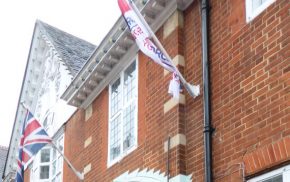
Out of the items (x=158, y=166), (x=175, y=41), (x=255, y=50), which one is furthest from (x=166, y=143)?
(x=255, y=50)

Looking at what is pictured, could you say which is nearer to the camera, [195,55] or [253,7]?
[253,7]

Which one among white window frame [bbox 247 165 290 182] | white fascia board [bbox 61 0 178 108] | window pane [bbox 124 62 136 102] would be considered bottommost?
white window frame [bbox 247 165 290 182]

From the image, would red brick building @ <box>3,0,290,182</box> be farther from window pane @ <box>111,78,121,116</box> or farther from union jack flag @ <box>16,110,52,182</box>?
union jack flag @ <box>16,110,52,182</box>

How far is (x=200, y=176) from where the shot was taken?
8.94 metres

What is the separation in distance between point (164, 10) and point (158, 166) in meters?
2.91

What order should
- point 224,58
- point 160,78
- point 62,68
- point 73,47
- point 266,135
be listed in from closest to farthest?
point 266,135, point 224,58, point 160,78, point 62,68, point 73,47

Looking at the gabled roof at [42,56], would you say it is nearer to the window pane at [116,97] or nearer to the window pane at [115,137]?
the window pane at [116,97]

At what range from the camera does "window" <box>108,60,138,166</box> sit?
11.8 m

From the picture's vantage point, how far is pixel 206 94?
9102 mm

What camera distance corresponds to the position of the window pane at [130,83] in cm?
1215

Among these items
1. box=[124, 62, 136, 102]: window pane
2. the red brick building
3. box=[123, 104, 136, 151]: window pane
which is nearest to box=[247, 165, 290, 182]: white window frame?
the red brick building

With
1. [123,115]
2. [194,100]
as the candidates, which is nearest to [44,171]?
[123,115]

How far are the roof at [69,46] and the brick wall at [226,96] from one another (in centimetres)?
643

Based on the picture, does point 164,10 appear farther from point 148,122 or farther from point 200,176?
point 200,176
